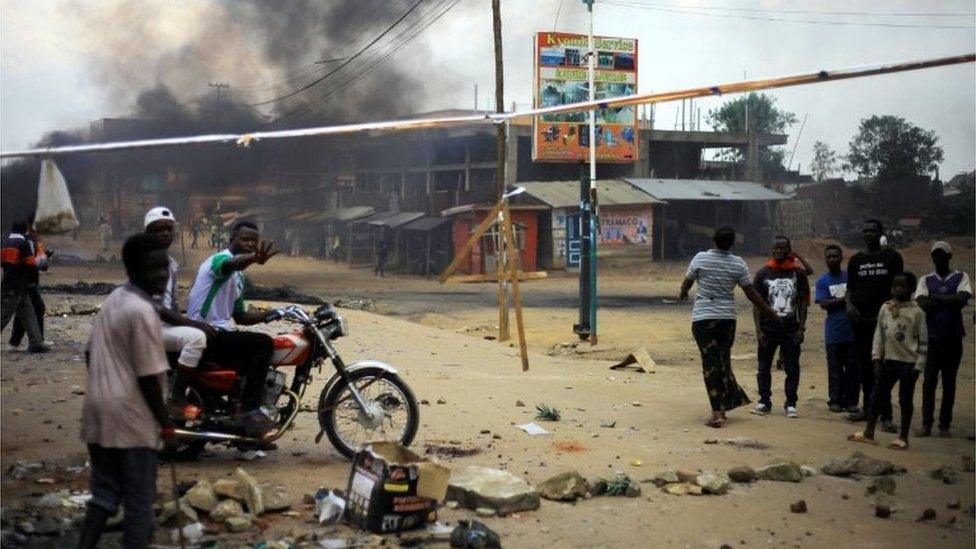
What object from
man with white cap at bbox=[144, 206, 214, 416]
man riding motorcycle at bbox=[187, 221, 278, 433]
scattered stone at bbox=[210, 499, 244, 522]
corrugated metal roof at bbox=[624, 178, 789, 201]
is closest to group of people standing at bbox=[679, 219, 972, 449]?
man riding motorcycle at bbox=[187, 221, 278, 433]

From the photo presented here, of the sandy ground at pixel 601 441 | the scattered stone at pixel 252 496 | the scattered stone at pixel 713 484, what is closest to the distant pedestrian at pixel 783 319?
the sandy ground at pixel 601 441

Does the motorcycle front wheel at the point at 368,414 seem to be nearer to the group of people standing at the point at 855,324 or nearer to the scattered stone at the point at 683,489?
the scattered stone at the point at 683,489

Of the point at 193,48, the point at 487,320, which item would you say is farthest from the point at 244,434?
the point at 193,48

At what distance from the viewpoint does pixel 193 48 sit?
37.4 meters

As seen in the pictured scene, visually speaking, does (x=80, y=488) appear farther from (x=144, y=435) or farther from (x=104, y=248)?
(x=104, y=248)

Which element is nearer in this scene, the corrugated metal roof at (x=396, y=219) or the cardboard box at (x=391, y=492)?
the cardboard box at (x=391, y=492)

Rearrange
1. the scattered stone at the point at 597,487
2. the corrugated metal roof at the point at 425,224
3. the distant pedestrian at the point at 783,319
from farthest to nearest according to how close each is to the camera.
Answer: the corrugated metal roof at the point at 425,224, the distant pedestrian at the point at 783,319, the scattered stone at the point at 597,487

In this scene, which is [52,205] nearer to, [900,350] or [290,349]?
[290,349]

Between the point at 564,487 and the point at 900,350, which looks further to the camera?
the point at 900,350

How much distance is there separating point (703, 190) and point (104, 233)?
79.2 feet

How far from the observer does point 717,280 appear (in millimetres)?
8766

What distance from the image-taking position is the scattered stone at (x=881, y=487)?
6.56 metres

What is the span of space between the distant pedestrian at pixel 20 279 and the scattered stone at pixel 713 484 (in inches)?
302


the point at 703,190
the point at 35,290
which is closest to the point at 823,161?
the point at 703,190
